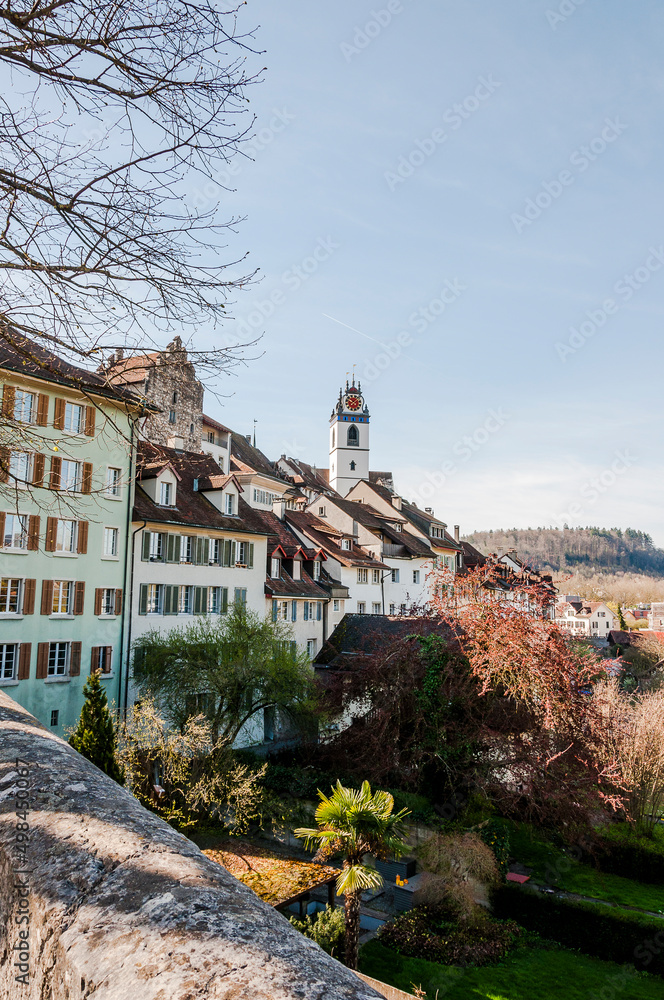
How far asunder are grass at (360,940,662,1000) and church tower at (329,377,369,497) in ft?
233

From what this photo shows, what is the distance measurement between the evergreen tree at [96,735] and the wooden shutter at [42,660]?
510cm

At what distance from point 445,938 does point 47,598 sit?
52.4 ft

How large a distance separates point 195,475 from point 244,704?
470 inches

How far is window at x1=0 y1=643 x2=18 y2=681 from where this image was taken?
22.0m

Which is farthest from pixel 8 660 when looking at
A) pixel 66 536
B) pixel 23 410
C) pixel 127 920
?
pixel 127 920

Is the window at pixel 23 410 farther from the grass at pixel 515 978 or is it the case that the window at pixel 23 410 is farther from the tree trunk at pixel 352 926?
the grass at pixel 515 978

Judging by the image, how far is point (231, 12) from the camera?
4.32 m

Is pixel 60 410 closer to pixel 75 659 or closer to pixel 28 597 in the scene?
pixel 28 597

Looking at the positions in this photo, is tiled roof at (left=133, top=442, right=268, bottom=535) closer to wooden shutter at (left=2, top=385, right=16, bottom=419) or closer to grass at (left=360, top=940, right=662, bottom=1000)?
grass at (left=360, top=940, right=662, bottom=1000)

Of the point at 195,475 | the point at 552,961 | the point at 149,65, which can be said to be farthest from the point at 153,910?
the point at 195,475

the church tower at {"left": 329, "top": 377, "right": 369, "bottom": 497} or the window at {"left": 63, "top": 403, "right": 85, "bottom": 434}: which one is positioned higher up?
the church tower at {"left": 329, "top": 377, "right": 369, "bottom": 497}

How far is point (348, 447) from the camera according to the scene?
87.9 meters

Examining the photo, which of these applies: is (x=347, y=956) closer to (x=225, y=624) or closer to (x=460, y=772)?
(x=460, y=772)

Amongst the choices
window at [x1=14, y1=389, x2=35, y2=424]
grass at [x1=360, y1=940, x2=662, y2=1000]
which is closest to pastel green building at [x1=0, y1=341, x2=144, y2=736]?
window at [x1=14, y1=389, x2=35, y2=424]
